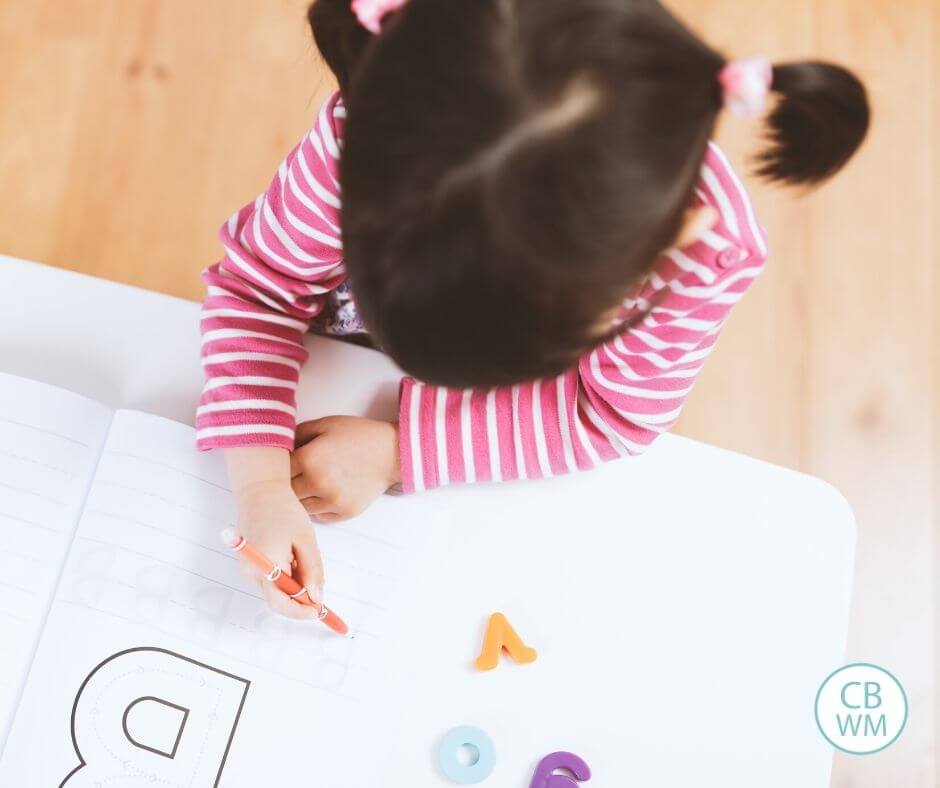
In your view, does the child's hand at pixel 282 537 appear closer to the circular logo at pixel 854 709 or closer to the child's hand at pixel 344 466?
the child's hand at pixel 344 466

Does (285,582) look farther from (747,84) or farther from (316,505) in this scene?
(747,84)

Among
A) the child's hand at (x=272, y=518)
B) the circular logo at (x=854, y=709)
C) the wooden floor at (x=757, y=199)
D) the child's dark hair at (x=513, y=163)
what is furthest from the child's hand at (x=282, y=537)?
the wooden floor at (x=757, y=199)

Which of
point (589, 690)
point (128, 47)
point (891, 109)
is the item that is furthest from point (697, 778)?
point (128, 47)

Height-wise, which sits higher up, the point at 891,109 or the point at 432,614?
the point at 891,109

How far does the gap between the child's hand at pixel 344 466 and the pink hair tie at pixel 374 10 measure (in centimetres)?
21

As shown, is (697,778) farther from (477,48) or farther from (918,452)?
(918,452)

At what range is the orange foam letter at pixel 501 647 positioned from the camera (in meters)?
0.44

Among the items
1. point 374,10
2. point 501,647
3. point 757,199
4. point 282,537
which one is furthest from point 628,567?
point 757,199

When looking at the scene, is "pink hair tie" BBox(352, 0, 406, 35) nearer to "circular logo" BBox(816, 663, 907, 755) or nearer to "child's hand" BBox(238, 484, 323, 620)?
"child's hand" BBox(238, 484, 323, 620)

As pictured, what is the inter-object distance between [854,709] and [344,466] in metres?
0.30

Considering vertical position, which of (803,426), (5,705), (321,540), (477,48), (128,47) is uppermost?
(128,47)

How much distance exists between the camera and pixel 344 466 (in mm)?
473

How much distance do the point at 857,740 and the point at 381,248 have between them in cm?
38

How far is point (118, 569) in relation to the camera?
45cm
